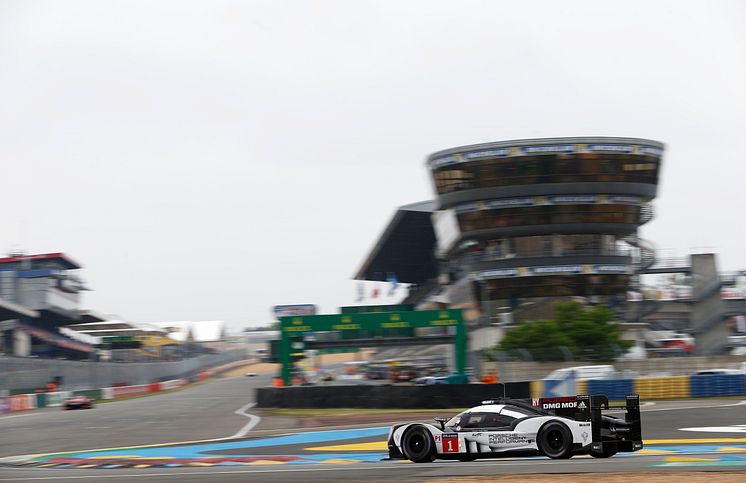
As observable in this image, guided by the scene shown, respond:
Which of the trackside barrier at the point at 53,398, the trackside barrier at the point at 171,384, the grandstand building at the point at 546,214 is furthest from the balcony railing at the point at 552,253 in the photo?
the trackside barrier at the point at 171,384

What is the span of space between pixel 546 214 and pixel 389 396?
35245 millimetres

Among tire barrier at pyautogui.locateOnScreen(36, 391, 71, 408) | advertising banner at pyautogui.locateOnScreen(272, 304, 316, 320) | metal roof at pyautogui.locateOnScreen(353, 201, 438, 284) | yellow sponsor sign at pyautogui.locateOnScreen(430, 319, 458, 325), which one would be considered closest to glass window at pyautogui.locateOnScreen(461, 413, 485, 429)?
yellow sponsor sign at pyautogui.locateOnScreen(430, 319, 458, 325)

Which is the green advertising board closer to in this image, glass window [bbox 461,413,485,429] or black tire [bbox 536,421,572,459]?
glass window [bbox 461,413,485,429]

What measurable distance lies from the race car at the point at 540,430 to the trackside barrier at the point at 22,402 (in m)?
41.8

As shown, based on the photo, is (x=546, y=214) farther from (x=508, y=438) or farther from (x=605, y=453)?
(x=508, y=438)

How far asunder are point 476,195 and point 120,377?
42401 mm

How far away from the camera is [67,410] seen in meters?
50.1

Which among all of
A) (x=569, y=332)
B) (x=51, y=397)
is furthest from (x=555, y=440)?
(x=51, y=397)

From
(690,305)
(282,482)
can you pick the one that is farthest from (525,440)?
(690,305)

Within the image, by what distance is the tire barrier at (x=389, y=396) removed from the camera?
109ft

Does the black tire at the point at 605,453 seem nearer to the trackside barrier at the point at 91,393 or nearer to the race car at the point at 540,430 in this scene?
the race car at the point at 540,430

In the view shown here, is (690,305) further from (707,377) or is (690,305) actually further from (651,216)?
(707,377)

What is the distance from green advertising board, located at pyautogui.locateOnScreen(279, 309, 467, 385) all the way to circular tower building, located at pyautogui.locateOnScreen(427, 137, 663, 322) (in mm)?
10774

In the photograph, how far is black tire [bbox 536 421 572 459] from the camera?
15289mm
